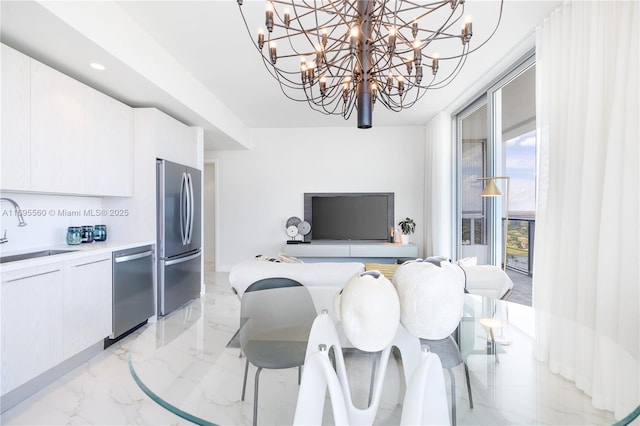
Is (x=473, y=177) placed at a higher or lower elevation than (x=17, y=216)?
higher

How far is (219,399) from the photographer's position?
100cm

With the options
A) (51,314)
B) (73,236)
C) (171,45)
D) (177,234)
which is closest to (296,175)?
(177,234)

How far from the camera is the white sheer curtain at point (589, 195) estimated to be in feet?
4.38

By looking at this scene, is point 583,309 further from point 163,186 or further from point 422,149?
point 422,149

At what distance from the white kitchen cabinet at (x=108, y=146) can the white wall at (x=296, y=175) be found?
8.50 ft

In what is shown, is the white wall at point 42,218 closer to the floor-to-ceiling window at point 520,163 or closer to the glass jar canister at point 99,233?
the glass jar canister at point 99,233

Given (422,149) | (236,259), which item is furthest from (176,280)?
(422,149)

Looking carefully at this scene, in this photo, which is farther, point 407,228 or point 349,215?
point 349,215

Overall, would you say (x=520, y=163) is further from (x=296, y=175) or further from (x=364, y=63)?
(x=296, y=175)

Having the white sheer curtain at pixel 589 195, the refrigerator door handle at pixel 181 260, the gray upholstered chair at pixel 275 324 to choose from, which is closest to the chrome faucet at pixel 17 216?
the refrigerator door handle at pixel 181 260

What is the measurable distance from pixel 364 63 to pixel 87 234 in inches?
113

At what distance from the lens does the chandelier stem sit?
152 centimetres

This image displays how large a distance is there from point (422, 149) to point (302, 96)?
2523mm

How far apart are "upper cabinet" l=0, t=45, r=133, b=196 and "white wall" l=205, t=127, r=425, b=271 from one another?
262 centimetres
